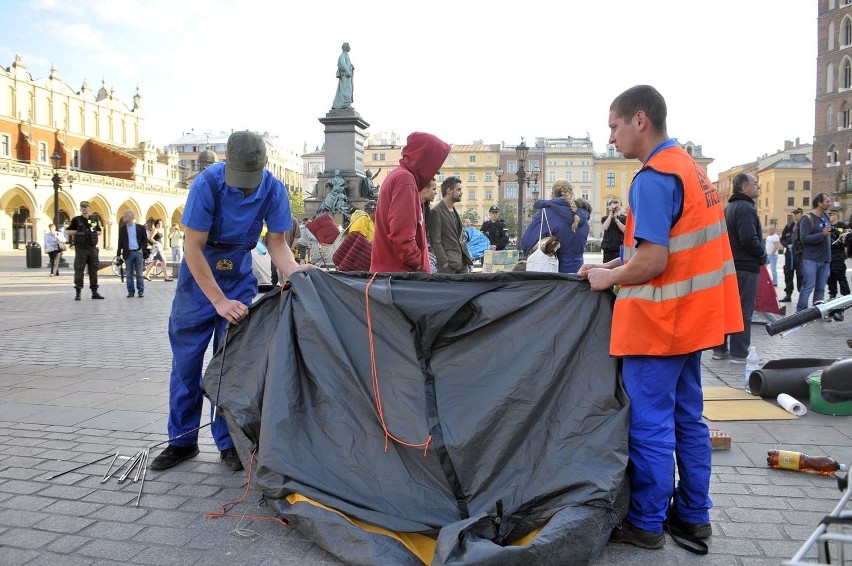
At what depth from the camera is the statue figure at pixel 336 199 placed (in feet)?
75.1

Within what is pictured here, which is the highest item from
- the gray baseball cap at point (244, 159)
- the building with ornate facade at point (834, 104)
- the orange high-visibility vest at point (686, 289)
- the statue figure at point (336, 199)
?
the building with ornate facade at point (834, 104)

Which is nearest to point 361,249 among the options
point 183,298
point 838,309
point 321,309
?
point 183,298

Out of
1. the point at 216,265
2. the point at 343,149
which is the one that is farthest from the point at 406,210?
the point at 343,149

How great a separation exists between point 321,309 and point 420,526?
1232 mm

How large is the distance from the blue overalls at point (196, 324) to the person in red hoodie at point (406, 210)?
858 millimetres

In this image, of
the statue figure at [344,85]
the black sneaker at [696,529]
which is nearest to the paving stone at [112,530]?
the black sneaker at [696,529]

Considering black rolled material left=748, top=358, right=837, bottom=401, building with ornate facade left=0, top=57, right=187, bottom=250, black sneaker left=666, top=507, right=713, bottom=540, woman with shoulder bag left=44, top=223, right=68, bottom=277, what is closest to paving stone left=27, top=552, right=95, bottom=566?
black sneaker left=666, top=507, right=713, bottom=540

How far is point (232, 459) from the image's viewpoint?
413 centimetres

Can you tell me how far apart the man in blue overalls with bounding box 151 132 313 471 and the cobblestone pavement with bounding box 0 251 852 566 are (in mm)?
275

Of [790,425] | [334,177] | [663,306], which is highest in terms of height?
[334,177]

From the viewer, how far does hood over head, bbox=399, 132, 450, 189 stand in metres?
4.86

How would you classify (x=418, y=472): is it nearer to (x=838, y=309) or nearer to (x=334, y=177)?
(x=838, y=309)

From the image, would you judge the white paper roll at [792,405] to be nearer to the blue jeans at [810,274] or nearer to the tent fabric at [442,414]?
the tent fabric at [442,414]

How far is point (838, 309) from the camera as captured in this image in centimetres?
255
